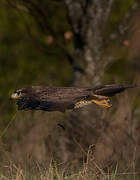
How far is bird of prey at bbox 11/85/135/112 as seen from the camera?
14.2 feet

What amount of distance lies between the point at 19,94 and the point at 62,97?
1.78 ft

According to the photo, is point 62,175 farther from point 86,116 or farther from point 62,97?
point 86,116

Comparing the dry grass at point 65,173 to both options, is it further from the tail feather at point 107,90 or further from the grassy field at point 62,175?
the tail feather at point 107,90

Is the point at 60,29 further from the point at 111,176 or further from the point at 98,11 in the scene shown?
the point at 111,176

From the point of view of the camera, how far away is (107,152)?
6355 millimetres

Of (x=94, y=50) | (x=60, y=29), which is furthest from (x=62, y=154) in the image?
(x=60, y=29)

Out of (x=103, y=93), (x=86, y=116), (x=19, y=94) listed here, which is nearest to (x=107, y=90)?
(x=103, y=93)

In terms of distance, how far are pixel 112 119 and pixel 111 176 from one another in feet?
7.64

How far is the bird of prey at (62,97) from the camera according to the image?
4.32m

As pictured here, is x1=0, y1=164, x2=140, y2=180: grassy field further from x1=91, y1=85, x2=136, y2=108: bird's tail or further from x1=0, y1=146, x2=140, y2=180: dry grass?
x1=91, y1=85, x2=136, y2=108: bird's tail

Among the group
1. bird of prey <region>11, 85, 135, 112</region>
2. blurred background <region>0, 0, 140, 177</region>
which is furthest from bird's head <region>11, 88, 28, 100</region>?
blurred background <region>0, 0, 140, 177</region>

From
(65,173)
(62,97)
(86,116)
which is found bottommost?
(65,173)

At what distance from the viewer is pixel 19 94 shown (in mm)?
4758

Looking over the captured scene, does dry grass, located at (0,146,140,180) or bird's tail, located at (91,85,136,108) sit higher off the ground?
bird's tail, located at (91,85,136,108)
